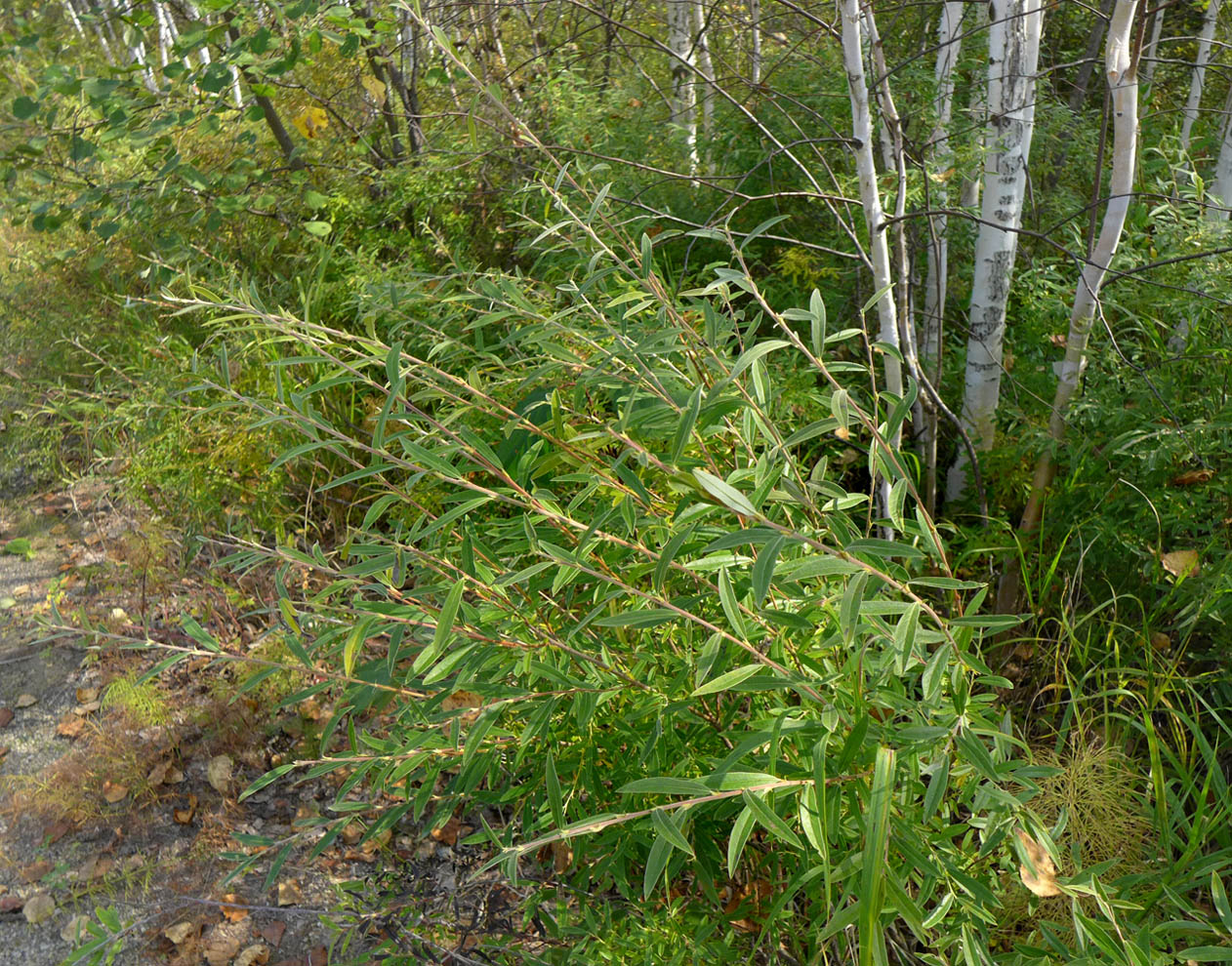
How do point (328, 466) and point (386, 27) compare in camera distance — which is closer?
point (386, 27)

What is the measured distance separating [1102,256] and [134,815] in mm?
3180

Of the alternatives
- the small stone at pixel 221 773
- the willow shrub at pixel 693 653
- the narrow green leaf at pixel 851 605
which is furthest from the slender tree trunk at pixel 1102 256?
the small stone at pixel 221 773

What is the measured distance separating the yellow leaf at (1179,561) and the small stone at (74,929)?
2855mm

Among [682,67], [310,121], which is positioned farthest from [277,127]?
[682,67]

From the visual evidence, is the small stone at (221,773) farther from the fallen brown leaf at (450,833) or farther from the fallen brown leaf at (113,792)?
the fallen brown leaf at (450,833)

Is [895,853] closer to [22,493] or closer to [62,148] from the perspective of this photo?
[22,493]

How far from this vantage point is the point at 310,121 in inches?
179

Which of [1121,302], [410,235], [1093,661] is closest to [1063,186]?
[1121,302]

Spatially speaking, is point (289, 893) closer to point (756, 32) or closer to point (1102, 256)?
point (1102, 256)

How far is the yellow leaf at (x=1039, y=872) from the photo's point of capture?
1362mm

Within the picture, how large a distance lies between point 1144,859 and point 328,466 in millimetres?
2972

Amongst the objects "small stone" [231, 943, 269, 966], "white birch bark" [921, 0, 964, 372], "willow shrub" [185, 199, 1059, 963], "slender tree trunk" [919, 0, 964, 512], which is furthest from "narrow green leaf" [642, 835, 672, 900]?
"white birch bark" [921, 0, 964, 372]

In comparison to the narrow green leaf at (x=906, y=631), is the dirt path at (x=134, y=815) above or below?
below

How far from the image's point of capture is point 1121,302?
288 centimetres
